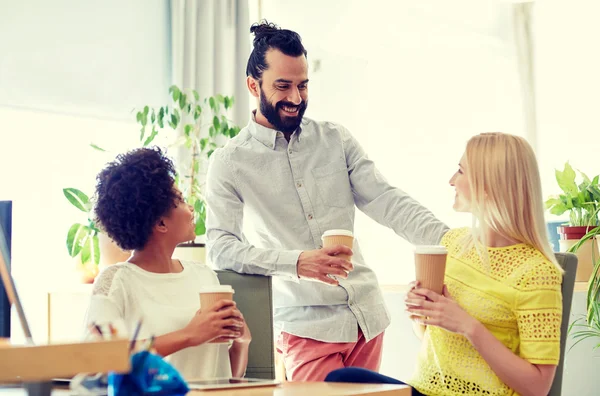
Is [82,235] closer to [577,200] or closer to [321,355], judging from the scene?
[321,355]

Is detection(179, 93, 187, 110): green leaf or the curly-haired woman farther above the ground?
detection(179, 93, 187, 110): green leaf

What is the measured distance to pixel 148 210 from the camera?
2.03 metres

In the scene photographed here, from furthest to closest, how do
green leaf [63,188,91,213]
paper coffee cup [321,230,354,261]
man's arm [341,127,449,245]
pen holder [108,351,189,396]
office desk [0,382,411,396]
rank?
green leaf [63,188,91,213], man's arm [341,127,449,245], paper coffee cup [321,230,354,261], office desk [0,382,411,396], pen holder [108,351,189,396]

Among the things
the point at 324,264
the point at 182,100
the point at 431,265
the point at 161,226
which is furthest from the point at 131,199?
the point at 182,100

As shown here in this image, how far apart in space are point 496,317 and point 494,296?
48 mm

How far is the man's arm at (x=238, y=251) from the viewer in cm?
217

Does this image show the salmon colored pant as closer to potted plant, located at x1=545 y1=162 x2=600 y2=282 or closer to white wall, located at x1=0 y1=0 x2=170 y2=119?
potted plant, located at x1=545 y1=162 x2=600 y2=282

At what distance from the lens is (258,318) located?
7.26 feet

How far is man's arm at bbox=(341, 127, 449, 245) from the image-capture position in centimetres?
242

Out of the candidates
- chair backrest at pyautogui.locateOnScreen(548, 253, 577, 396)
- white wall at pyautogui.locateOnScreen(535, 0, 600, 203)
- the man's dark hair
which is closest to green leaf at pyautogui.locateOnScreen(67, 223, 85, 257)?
the man's dark hair

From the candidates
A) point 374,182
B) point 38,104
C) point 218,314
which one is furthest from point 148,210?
point 38,104

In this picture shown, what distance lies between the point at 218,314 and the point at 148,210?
44 cm

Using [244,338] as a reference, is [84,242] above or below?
above

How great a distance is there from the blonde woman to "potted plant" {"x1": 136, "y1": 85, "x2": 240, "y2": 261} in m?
1.81
